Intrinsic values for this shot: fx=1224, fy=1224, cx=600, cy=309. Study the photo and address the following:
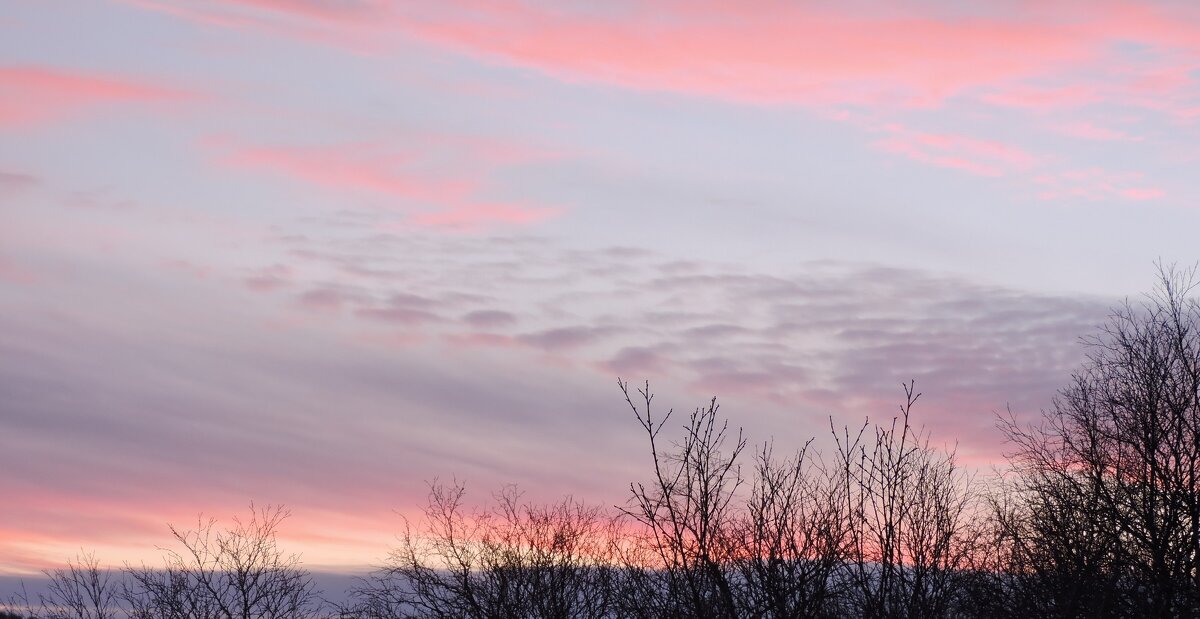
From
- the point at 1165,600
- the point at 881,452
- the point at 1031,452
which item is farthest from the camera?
the point at 1031,452

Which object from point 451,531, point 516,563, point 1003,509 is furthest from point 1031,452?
point 451,531

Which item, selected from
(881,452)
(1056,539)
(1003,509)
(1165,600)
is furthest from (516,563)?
(881,452)

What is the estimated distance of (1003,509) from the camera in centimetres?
3931

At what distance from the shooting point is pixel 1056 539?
102 feet

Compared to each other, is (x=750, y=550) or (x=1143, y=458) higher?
(x=1143, y=458)

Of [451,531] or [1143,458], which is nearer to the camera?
[1143,458]

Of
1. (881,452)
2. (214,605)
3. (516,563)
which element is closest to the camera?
(881,452)

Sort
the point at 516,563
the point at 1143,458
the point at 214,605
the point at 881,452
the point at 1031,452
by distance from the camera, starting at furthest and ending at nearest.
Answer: the point at 214,605, the point at 516,563, the point at 1031,452, the point at 1143,458, the point at 881,452

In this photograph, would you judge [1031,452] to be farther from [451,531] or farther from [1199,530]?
[451,531]

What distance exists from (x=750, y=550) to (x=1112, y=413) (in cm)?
2534

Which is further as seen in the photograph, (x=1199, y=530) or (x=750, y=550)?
(x=1199, y=530)

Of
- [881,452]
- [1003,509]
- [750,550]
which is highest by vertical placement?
[1003,509]

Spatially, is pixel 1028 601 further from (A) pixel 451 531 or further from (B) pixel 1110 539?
(A) pixel 451 531

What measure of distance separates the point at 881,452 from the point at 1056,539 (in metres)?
20.6
